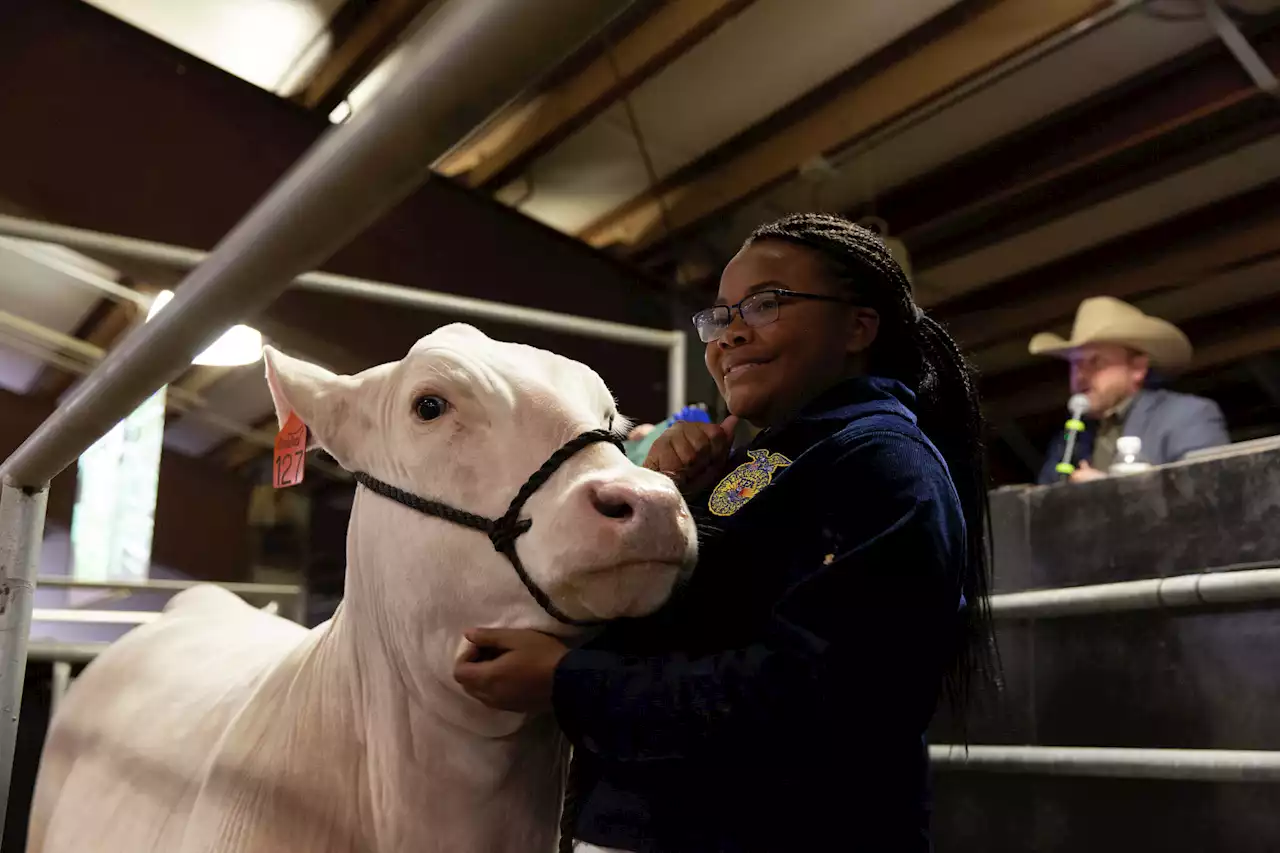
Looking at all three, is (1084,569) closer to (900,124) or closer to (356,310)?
(900,124)

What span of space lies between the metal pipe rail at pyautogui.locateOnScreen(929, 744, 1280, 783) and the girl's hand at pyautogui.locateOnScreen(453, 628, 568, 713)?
0.73 metres

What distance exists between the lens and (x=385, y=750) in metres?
1.07

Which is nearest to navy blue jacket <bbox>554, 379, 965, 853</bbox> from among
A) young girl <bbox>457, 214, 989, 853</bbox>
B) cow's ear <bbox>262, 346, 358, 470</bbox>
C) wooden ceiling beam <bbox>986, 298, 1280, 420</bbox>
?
young girl <bbox>457, 214, 989, 853</bbox>

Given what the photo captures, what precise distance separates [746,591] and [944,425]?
0.37 meters

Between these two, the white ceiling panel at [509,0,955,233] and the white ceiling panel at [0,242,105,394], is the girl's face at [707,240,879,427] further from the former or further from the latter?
the white ceiling panel at [0,242,105,394]

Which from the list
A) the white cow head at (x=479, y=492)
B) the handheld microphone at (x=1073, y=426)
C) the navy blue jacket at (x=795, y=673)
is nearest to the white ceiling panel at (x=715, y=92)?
the handheld microphone at (x=1073, y=426)

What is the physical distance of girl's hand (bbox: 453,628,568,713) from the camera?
2.88 feet

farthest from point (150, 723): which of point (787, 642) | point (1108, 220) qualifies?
point (1108, 220)

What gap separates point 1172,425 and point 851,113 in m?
1.27

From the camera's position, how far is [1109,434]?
2.92 meters

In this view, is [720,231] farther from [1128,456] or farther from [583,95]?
[1128,456]

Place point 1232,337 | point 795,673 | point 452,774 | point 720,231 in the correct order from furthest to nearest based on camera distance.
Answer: point 1232,337, point 720,231, point 452,774, point 795,673

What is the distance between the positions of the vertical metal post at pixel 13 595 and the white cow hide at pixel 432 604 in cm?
24

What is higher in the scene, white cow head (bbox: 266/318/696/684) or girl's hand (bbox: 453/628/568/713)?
white cow head (bbox: 266/318/696/684)
